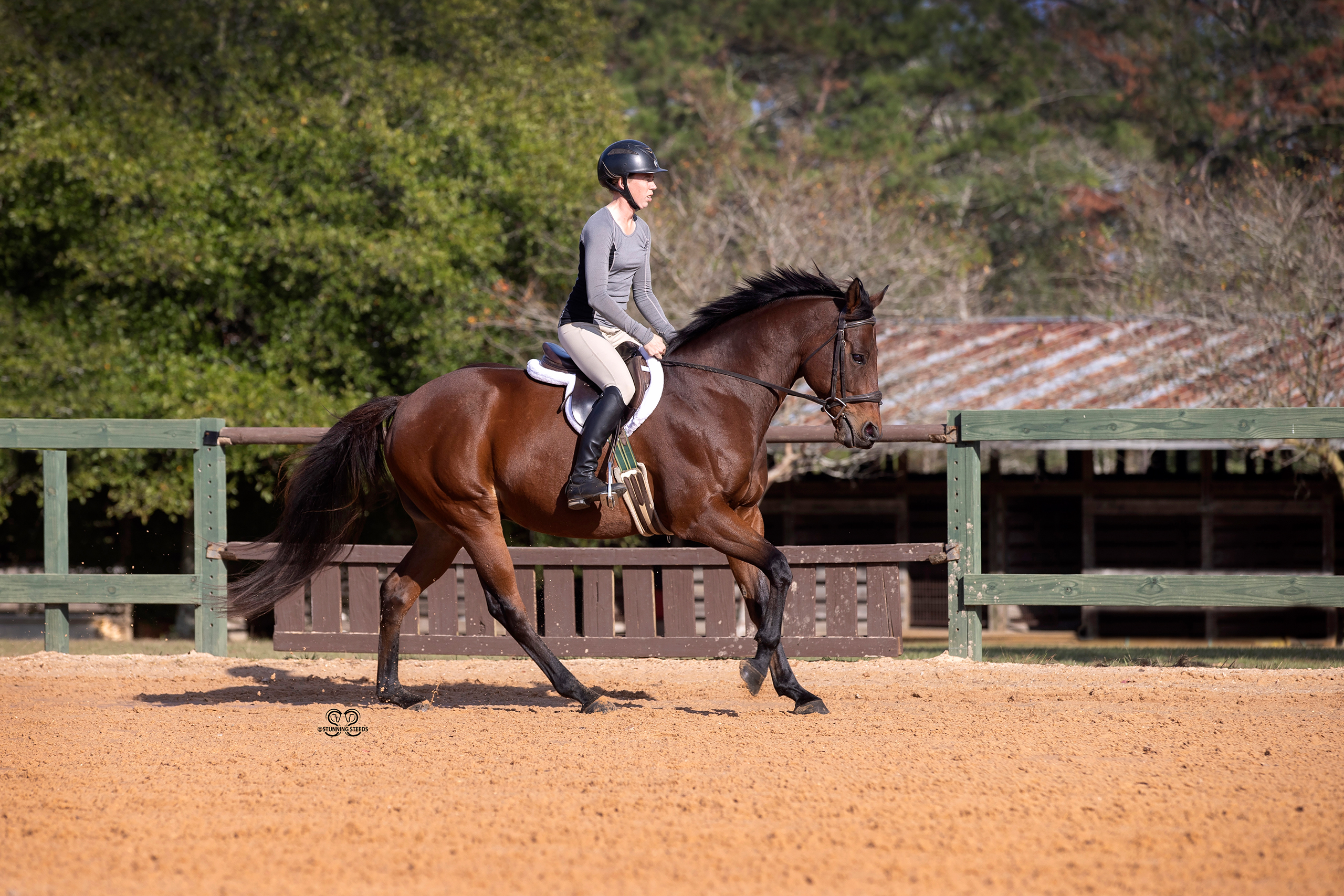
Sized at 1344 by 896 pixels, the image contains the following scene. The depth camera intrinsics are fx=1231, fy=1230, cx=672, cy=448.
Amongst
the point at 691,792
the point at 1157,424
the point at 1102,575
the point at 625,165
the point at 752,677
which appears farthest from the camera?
the point at 1157,424

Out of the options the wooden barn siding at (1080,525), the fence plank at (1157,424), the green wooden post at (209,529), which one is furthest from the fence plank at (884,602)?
the wooden barn siding at (1080,525)

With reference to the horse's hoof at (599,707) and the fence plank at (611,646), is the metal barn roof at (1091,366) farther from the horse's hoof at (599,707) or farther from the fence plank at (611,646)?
the horse's hoof at (599,707)

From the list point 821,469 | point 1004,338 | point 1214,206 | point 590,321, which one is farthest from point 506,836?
point 1214,206

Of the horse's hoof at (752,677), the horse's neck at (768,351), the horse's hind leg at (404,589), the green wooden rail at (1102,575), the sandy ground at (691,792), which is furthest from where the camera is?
the green wooden rail at (1102,575)

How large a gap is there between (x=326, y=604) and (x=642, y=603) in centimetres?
217

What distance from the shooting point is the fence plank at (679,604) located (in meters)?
8.12

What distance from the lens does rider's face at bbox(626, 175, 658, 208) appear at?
6.23 metres

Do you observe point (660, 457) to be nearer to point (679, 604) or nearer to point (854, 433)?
point (854, 433)

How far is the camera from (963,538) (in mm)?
8109

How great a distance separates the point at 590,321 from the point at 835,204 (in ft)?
40.1

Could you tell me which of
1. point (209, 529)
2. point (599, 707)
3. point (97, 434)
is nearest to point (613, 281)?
point (599, 707)

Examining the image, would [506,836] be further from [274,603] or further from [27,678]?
[27,678]

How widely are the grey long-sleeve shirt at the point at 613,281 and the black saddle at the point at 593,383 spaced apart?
154 millimetres

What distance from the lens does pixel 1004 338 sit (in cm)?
1709
